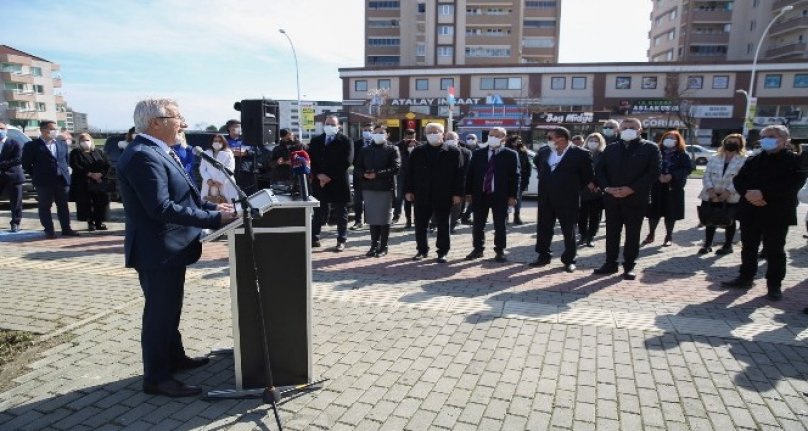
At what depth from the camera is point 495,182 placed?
740 centimetres

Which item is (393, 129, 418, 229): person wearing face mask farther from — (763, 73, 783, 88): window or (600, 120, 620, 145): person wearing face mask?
(763, 73, 783, 88): window

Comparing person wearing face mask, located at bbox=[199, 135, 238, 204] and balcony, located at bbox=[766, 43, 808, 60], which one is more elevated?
balcony, located at bbox=[766, 43, 808, 60]

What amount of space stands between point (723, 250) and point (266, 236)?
300 inches

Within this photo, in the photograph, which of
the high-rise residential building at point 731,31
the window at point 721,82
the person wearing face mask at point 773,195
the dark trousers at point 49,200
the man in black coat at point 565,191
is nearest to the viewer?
the person wearing face mask at point 773,195

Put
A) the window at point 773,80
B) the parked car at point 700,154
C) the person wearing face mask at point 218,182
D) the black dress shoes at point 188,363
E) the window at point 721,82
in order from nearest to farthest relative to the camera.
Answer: the black dress shoes at point 188,363 → the person wearing face mask at point 218,182 → the parked car at point 700,154 → the window at point 773,80 → the window at point 721,82

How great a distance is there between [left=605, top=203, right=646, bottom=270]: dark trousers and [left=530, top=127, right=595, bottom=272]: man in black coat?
1.46 feet

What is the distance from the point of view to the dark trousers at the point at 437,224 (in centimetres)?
726

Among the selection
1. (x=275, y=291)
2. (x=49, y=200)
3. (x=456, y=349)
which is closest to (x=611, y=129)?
(x=456, y=349)

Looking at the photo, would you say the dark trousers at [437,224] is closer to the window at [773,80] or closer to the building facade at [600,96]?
the building facade at [600,96]

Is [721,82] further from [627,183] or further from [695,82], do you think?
[627,183]

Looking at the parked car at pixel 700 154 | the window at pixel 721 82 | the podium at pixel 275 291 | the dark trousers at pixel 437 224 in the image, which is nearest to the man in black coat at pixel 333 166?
the dark trousers at pixel 437 224

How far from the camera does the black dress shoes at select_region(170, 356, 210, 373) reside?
3756mm

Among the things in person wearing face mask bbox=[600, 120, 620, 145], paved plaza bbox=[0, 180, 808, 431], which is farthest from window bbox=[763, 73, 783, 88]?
paved plaza bbox=[0, 180, 808, 431]

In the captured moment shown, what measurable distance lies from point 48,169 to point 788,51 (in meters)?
74.4
